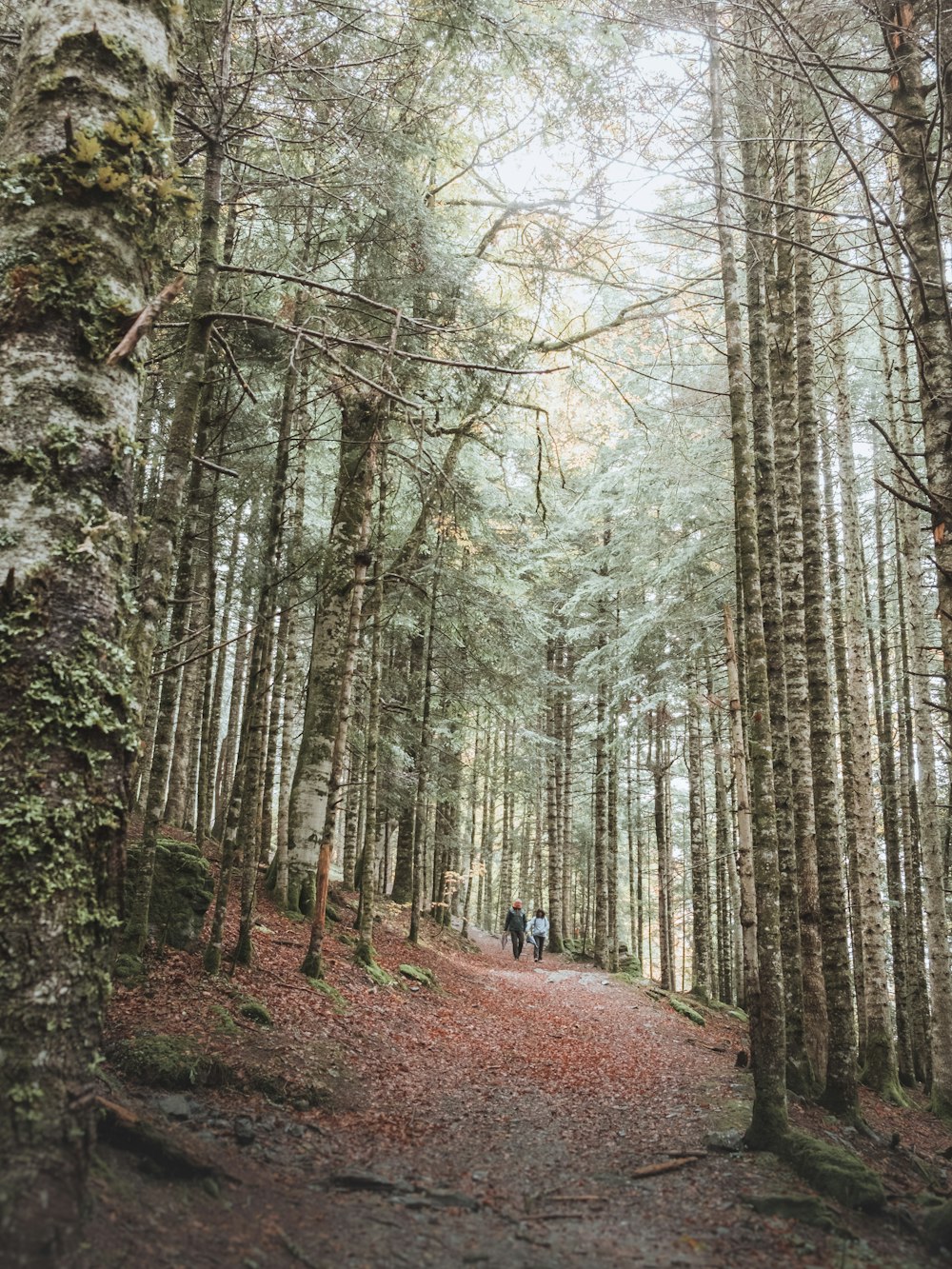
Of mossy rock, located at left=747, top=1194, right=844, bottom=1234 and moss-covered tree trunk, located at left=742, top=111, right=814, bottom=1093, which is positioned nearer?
mossy rock, located at left=747, top=1194, right=844, bottom=1234

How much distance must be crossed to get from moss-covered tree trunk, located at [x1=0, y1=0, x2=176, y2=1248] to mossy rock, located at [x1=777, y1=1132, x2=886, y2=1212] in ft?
14.1

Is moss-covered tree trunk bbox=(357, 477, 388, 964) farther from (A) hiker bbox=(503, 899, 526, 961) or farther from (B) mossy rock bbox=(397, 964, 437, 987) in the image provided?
(A) hiker bbox=(503, 899, 526, 961)

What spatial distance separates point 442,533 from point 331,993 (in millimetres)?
6587

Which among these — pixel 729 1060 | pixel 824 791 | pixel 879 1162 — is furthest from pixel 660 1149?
pixel 729 1060

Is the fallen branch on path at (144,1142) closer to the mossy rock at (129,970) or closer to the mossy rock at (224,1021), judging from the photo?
the mossy rock at (224,1021)

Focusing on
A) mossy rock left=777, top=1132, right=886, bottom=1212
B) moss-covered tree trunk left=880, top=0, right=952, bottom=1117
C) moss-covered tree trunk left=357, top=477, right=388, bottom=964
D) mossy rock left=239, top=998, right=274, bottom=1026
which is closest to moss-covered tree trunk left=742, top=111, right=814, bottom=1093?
moss-covered tree trunk left=880, top=0, right=952, bottom=1117

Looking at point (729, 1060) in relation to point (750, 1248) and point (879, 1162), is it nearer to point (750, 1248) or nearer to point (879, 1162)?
point (879, 1162)

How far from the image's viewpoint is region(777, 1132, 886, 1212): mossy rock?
13.6 ft

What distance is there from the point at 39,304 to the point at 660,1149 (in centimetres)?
625

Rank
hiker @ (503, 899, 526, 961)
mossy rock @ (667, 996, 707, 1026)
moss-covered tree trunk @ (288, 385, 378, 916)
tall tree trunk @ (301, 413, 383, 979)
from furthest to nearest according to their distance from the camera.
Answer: hiker @ (503, 899, 526, 961), mossy rock @ (667, 996, 707, 1026), moss-covered tree trunk @ (288, 385, 378, 916), tall tree trunk @ (301, 413, 383, 979)

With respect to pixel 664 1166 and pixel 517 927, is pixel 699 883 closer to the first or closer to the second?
pixel 517 927

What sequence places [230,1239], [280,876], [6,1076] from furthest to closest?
[280,876] < [230,1239] < [6,1076]

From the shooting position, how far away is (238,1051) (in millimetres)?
5195

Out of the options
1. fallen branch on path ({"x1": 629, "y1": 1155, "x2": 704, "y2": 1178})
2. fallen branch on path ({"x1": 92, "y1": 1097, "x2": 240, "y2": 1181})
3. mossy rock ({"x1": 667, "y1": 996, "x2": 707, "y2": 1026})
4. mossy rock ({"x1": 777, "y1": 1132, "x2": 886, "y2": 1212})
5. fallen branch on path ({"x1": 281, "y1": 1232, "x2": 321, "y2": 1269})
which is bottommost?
mossy rock ({"x1": 667, "y1": 996, "x2": 707, "y2": 1026})
